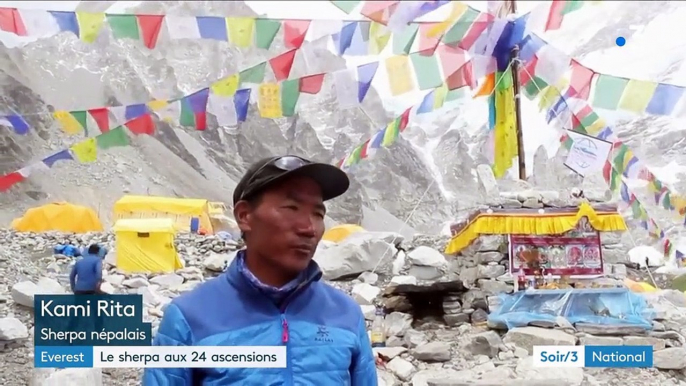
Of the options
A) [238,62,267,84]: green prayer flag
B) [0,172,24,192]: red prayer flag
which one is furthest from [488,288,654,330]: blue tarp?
[0,172,24,192]: red prayer flag

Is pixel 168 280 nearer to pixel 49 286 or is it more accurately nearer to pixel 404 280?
pixel 49 286

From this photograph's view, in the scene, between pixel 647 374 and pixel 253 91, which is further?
pixel 253 91

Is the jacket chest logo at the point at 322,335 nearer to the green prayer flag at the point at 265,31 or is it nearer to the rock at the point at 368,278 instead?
the rock at the point at 368,278

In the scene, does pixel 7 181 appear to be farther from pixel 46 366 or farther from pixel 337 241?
pixel 337 241

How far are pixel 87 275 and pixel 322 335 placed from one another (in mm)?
1634

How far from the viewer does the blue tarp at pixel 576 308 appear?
3117 millimetres

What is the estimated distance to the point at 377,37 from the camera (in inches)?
128

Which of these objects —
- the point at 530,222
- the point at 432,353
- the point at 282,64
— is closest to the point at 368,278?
the point at 432,353

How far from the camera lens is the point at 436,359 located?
2959 mm

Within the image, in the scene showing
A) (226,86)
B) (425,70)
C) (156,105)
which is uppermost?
(425,70)

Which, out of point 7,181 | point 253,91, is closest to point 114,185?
point 7,181

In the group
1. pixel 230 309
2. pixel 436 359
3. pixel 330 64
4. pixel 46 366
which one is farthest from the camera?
pixel 330 64

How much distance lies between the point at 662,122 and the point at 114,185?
8.67ft

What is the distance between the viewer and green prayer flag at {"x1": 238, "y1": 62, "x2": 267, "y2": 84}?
311 cm
